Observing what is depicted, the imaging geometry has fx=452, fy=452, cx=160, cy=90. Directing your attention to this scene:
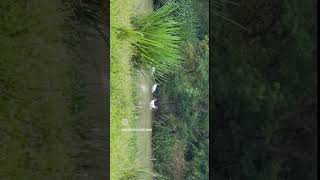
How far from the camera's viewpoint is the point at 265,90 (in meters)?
1.21

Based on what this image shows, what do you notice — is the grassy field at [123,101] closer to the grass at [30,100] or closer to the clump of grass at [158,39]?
the clump of grass at [158,39]

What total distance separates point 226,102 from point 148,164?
813mm

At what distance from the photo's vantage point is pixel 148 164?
2018mm

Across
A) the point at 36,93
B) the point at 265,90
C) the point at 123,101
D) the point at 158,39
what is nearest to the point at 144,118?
the point at 123,101

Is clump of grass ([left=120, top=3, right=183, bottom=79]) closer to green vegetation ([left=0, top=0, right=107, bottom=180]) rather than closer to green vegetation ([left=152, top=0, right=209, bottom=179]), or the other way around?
green vegetation ([left=152, top=0, right=209, bottom=179])

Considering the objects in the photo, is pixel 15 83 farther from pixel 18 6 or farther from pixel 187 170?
pixel 187 170

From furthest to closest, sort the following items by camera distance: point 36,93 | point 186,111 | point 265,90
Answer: point 186,111
point 36,93
point 265,90

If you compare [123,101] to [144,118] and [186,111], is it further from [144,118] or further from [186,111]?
[186,111]

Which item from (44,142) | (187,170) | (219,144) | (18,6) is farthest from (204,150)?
(18,6)

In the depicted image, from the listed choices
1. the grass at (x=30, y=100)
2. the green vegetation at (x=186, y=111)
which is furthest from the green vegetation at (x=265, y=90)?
the grass at (x=30, y=100)

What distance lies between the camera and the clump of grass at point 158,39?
2000mm

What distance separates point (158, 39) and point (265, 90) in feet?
3.13

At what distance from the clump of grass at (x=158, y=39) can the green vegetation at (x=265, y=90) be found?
66 centimetres

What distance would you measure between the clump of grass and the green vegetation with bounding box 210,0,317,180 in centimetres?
66
